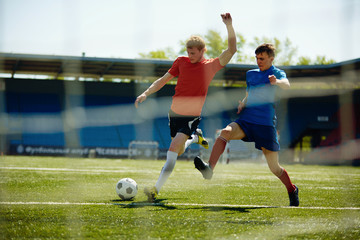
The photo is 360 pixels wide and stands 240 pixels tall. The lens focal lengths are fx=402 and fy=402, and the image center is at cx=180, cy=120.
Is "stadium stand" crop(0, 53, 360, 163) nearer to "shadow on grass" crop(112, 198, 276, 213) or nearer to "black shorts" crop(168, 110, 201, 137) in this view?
"black shorts" crop(168, 110, 201, 137)

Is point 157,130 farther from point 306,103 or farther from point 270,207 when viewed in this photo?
point 270,207

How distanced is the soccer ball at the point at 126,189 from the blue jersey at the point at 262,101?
4.77 ft

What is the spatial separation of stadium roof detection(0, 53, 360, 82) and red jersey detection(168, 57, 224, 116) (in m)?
18.4

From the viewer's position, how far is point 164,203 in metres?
4.12

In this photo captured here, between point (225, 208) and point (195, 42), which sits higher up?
point (195, 42)

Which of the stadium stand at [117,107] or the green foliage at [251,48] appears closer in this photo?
the stadium stand at [117,107]

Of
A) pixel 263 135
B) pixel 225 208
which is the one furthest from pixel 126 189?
pixel 263 135

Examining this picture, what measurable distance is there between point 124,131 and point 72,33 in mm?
24412

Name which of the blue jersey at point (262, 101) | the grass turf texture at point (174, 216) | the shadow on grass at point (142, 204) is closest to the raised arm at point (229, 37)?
the blue jersey at point (262, 101)

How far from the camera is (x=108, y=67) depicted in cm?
2545

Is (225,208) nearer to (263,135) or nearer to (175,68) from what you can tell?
(263,135)

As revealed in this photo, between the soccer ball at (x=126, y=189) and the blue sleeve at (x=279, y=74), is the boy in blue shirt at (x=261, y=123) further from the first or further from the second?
the soccer ball at (x=126, y=189)

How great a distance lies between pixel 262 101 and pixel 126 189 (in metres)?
1.78

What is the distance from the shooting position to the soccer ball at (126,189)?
4.46 meters
